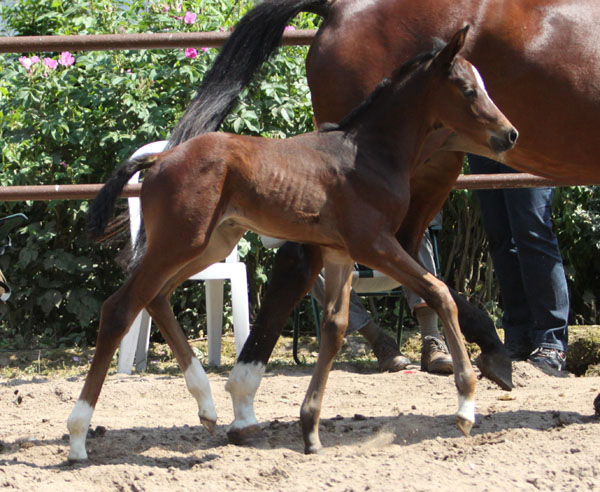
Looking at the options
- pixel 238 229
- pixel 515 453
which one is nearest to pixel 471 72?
pixel 238 229

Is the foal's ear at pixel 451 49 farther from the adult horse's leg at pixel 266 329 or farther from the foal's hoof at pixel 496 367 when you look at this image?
the foal's hoof at pixel 496 367

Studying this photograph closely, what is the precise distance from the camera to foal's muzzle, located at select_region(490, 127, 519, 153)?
120 inches

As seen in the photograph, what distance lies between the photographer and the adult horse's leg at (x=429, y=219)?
364 centimetres

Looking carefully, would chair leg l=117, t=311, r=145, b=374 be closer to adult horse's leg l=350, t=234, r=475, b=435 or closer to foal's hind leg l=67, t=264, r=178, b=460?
foal's hind leg l=67, t=264, r=178, b=460

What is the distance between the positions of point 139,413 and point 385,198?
1.71m

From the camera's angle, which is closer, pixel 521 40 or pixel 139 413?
pixel 521 40

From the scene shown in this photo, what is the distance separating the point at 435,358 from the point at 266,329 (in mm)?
1869

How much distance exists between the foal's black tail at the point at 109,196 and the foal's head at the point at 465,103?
3.49 ft

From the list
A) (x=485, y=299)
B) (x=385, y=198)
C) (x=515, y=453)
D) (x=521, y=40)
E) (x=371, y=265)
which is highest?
(x=521, y=40)

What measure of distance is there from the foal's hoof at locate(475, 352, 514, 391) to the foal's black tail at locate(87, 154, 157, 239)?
164cm

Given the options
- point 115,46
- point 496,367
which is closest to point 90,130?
point 115,46

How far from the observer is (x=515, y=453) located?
292cm

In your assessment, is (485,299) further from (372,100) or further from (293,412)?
(372,100)

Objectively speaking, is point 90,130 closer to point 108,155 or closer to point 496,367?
point 108,155
